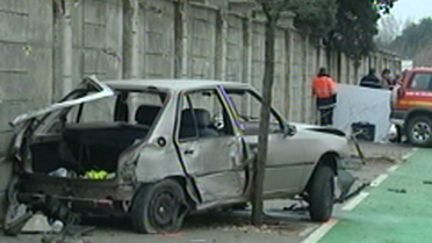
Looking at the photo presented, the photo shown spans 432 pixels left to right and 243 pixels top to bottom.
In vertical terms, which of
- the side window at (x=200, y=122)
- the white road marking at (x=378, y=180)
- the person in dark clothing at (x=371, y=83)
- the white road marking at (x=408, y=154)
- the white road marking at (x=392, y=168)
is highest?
the person in dark clothing at (x=371, y=83)

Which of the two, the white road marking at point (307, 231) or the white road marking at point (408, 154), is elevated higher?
the white road marking at point (307, 231)

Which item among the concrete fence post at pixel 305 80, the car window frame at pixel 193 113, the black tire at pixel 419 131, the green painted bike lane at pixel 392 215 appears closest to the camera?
the car window frame at pixel 193 113

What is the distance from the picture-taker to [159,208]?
33.8ft

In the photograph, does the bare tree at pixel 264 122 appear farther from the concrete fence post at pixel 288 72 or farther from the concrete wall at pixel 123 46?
the concrete fence post at pixel 288 72

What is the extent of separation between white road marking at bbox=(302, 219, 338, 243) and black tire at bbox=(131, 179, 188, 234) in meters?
1.41

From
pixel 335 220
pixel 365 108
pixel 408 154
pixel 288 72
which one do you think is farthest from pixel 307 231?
pixel 365 108

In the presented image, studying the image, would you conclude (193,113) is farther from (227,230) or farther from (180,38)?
(180,38)

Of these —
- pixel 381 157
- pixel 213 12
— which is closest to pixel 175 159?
pixel 213 12

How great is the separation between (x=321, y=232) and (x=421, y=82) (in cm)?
1614

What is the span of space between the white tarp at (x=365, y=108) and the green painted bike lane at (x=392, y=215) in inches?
349

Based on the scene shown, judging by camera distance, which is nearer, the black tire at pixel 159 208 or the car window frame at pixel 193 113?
the black tire at pixel 159 208

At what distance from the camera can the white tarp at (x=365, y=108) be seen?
90.2ft

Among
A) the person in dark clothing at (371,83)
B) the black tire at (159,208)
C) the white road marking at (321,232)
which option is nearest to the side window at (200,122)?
the black tire at (159,208)

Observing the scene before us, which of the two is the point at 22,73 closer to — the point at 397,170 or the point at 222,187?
the point at 222,187
